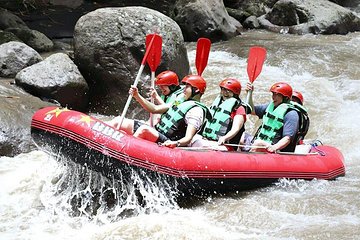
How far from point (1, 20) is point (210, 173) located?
24.9 feet

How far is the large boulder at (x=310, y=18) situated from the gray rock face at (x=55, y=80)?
290 inches

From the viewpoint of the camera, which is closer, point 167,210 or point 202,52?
point 167,210

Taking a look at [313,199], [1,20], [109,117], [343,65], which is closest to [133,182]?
[313,199]

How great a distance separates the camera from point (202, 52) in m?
6.76

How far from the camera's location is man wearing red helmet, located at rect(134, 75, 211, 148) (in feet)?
16.4

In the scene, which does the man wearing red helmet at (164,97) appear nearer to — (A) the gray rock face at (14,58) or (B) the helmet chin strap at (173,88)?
(B) the helmet chin strap at (173,88)

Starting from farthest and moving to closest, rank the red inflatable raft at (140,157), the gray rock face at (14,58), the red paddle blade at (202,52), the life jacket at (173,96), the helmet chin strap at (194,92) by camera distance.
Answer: the gray rock face at (14,58), the red paddle blade at (202,52), the life jacket at (173,96), the helmet chin strap at (194,92), the red inflatable raft at (140,157)

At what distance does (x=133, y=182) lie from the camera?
15.3ft

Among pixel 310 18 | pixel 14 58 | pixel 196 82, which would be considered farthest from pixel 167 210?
pixel 310 18

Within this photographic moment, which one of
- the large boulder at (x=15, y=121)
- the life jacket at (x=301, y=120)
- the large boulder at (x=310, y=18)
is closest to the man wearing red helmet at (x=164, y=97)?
the life jacket at (x=301, y=120)

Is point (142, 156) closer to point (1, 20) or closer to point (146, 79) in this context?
point (146, 79)

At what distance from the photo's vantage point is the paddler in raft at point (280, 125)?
543cm

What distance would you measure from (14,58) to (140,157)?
13.4 feet

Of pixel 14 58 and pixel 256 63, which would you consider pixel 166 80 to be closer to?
pixel 256 63
